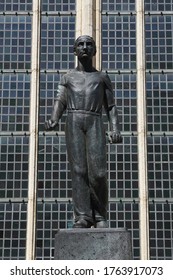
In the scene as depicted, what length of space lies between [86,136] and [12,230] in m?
15.0

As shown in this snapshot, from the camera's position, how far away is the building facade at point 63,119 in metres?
24.3

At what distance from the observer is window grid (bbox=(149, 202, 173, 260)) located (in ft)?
78.3

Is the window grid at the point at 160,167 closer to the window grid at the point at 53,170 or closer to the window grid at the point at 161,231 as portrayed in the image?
the window grid at the point at 161,231

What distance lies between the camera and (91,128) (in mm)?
9688

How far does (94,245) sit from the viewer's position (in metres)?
8.81

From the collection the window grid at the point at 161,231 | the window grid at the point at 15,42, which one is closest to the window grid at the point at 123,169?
the window grid at the point at 161,231

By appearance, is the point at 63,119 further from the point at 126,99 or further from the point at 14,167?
the point at 14,167

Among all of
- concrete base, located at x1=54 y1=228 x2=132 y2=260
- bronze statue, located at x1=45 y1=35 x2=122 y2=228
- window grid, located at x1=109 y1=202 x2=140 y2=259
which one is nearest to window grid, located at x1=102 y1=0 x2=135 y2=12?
window grid, located at x1=109 y1=202 x2=140 y2=259

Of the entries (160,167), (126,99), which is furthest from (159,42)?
(160,167)

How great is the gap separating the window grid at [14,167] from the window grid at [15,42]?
2.76m

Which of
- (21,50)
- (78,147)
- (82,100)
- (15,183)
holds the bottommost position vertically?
(15,183)

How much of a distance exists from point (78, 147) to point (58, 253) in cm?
150
